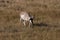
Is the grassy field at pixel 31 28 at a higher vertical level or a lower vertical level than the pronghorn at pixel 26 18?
lower

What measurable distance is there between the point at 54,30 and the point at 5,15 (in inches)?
269

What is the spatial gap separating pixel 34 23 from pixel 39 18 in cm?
228

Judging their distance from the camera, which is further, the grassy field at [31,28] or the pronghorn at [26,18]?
the pronghorn at [26,18]

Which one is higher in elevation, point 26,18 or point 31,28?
point 26,18

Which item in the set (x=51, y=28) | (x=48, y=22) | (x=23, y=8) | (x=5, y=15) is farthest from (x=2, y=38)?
(x=23, y=8)

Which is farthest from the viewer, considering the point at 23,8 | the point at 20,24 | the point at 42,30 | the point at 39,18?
the point at 23,8

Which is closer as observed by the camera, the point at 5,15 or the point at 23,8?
the point at 5,15

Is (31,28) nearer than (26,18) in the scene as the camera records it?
Yes

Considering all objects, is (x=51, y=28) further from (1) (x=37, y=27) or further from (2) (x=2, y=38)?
(2) (x=2, y=38)

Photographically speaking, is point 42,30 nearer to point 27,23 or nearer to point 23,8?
point 27,23

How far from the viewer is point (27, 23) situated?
1927 cm

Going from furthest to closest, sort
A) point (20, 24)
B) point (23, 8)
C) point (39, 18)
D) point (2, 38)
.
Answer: point (23, 8), point (39, 18), point (20, 24), point (2, 38)

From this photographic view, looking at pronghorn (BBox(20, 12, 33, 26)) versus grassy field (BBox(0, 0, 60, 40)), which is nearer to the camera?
grassy field (BBox(0, 0, 60, 40))

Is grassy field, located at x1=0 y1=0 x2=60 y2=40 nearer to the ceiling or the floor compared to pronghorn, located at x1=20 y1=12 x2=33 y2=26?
nearer to the floor
